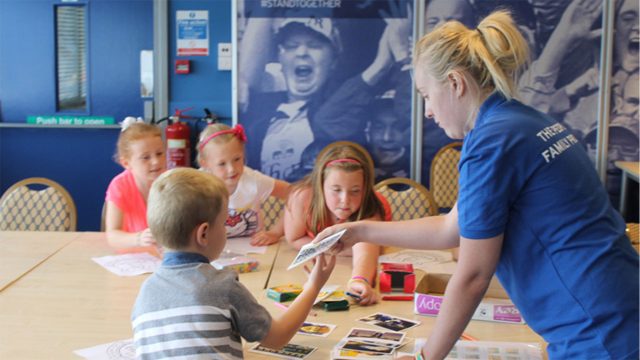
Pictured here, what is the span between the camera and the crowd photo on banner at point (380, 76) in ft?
17.5

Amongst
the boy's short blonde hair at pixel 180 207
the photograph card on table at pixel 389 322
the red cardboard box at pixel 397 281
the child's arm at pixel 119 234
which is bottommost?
the photograph card on table at pixel 389 322

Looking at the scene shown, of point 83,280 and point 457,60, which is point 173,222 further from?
point 83,280

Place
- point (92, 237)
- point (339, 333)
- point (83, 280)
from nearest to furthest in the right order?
point (339, 333)
point (83, 280)
point (92, 237)

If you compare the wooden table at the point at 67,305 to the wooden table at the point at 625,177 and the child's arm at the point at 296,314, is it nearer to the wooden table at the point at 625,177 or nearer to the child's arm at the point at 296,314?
the child's arm at the point at 296,314

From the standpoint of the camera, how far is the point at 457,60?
5.21 ft

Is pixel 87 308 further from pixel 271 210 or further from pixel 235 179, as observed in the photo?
pixel 271 210

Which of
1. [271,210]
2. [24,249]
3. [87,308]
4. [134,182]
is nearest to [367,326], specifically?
[87,308]

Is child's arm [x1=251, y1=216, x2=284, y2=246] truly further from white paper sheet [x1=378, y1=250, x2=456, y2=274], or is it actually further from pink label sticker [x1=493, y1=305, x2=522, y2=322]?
pink label sticker [x1=493, y1=305, x2=522, y2=322]

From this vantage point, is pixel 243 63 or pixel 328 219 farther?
pixel 243 63

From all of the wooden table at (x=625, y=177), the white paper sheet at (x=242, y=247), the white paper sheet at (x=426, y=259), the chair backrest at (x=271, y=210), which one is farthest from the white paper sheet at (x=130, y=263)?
the wooden table at (x=625, y=177)

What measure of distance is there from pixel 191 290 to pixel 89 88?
465 cm

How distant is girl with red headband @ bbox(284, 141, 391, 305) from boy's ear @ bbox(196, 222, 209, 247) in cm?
135

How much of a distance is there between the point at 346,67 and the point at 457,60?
152 inches

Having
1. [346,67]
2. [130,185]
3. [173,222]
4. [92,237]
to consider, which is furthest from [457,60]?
[346,67]
